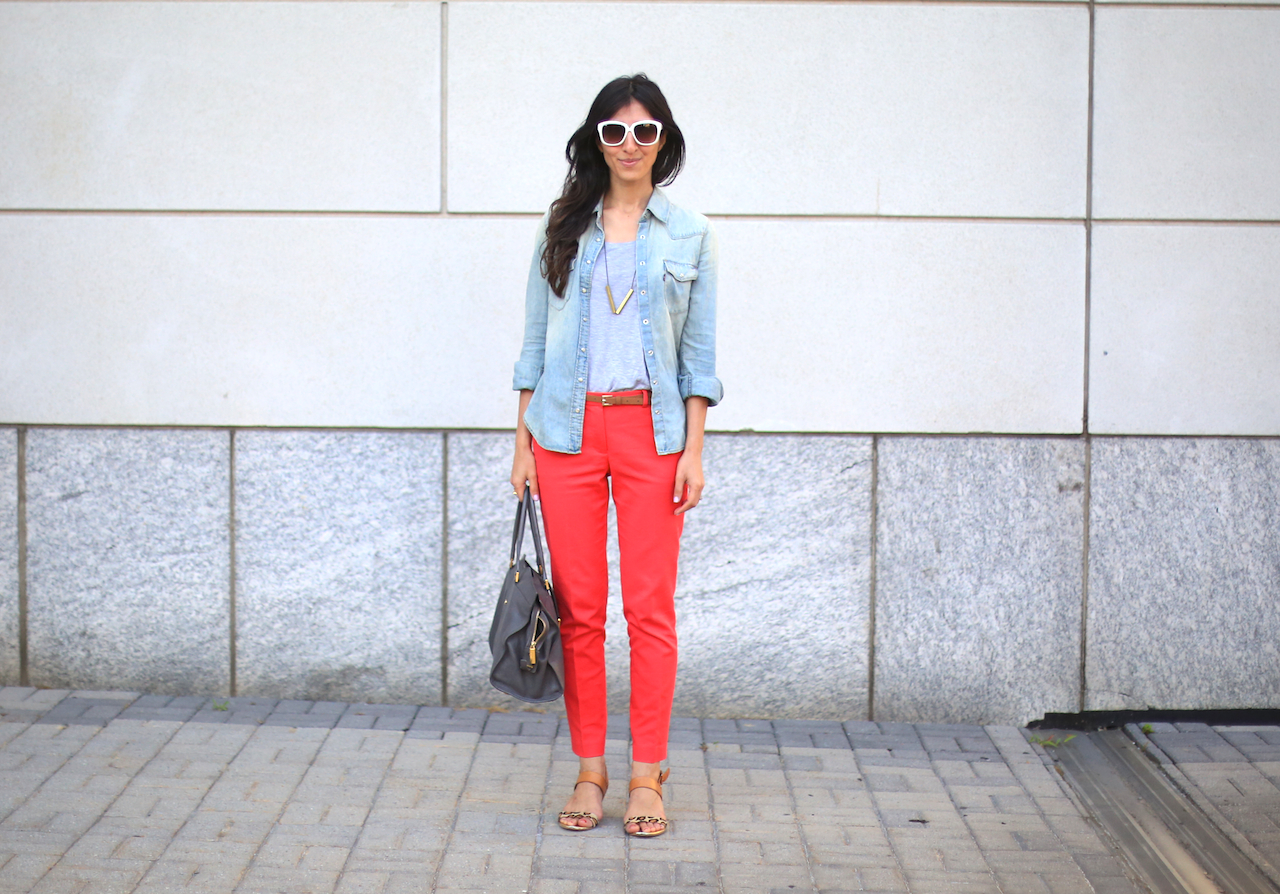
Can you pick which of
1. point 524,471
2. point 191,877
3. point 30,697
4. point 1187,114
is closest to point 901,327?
point 1187,114

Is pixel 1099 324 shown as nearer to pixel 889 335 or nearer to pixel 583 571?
pixel 889 335

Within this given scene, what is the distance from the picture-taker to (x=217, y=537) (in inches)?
183

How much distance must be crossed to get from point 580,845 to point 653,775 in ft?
1.01

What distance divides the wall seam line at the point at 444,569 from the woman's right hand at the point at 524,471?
1201 millimetres

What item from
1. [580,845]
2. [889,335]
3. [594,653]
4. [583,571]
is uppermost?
[889,335]

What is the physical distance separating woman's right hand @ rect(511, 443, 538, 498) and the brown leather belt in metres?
0.29

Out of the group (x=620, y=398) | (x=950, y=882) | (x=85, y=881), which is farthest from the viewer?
(x=620, y=398)

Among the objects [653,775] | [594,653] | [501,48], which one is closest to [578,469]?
[594,653]

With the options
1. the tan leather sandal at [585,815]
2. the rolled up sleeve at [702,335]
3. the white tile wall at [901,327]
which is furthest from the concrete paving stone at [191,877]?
the white tile wall at [901,327]

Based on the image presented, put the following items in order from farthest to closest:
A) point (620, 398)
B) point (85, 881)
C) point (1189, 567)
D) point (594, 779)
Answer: point (1189, 567) < point (594, 779) < point (620, 398) < point (85, 881)

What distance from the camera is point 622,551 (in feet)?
11.2

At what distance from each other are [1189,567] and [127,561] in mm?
4251

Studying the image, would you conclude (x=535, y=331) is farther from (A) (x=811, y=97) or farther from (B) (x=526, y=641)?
(A) (x=811, y=97)

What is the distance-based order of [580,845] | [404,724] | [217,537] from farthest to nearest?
[217,537] < [404,724] < [580,845]
